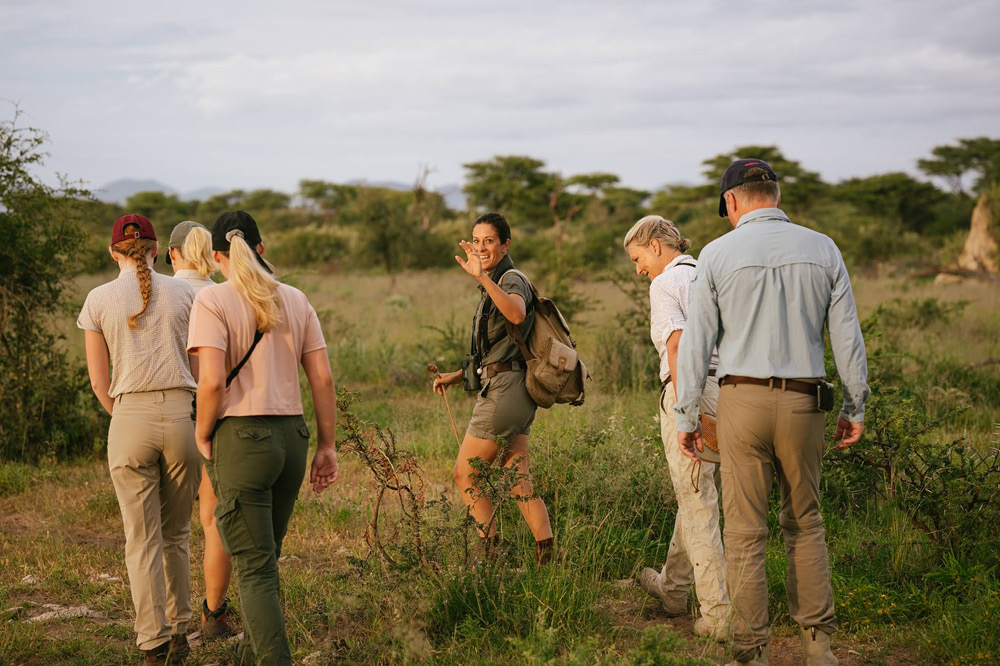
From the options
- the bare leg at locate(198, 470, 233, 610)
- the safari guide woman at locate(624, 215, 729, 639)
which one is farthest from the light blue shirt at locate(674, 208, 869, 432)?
the bare leg at locate(198, 470, 233, 610)

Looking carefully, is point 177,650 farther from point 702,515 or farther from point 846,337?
point 846,337

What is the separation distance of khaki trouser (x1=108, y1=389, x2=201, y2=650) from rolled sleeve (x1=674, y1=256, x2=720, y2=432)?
6.91 feet

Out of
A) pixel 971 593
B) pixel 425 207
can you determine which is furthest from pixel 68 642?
pixel 425 207

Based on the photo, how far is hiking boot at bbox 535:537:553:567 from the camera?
14.2 feet

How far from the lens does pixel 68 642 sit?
3951 mm

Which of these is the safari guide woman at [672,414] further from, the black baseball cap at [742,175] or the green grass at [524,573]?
the black baseball cap at [742,175]

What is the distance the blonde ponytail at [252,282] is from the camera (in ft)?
10.1

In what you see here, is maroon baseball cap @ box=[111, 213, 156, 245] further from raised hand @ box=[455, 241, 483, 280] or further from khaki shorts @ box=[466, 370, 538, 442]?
khaki shorts @ box=[466, 370, 538, 442]

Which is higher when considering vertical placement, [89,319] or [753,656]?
[89,319]

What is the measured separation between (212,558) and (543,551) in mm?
1610

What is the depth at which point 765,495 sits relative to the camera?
10.8 feet

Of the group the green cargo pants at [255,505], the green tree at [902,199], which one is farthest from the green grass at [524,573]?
the green tree at [902,199]

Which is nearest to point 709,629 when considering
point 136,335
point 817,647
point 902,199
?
point 817,647

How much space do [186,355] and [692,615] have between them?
2685mm
